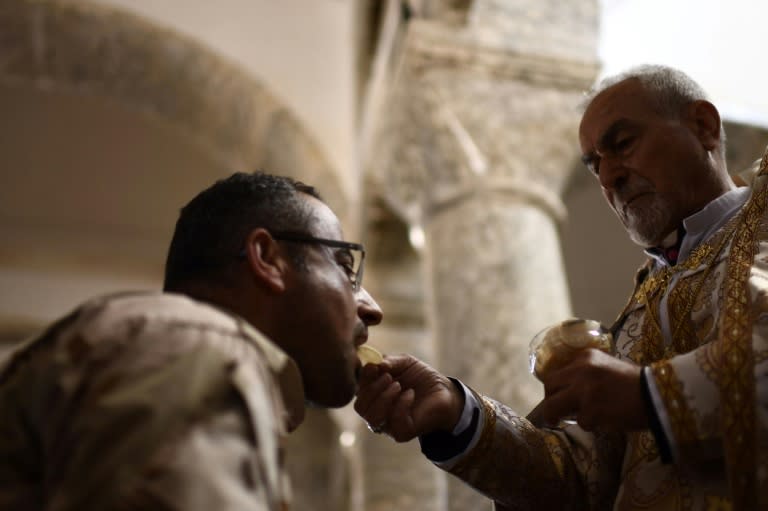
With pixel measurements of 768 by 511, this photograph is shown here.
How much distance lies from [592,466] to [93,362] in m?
1.05

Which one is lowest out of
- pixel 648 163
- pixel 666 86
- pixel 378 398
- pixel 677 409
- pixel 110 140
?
pixel 110 140

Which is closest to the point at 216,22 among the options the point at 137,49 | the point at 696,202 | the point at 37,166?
the point at 137,49

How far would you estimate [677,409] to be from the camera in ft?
4.51

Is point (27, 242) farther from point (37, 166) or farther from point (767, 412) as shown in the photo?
point (767, 412)

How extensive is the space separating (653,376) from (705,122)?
0.71m

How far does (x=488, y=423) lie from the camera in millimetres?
1722

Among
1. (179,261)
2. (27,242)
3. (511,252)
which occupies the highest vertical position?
(179,261)

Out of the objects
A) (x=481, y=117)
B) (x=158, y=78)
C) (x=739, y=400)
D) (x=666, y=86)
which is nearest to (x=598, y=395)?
(x=739, y=400)

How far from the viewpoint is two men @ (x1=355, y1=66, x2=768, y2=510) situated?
1375mm

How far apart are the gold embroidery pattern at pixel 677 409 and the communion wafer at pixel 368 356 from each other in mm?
469

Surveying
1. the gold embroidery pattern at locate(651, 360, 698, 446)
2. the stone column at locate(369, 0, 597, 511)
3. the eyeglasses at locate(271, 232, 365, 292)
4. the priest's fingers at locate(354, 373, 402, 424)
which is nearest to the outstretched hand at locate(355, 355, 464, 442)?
the priest's fingers at locate(354, 373, 402, 424)

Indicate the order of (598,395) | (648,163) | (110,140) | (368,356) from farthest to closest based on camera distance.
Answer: (110,140)
(648,163)
(368,356)
(598,395)

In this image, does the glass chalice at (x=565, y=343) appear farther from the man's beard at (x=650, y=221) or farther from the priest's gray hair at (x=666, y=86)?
the priest's gray hair at (x=666, y=86)

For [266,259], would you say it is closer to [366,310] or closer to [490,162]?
[366,310]
